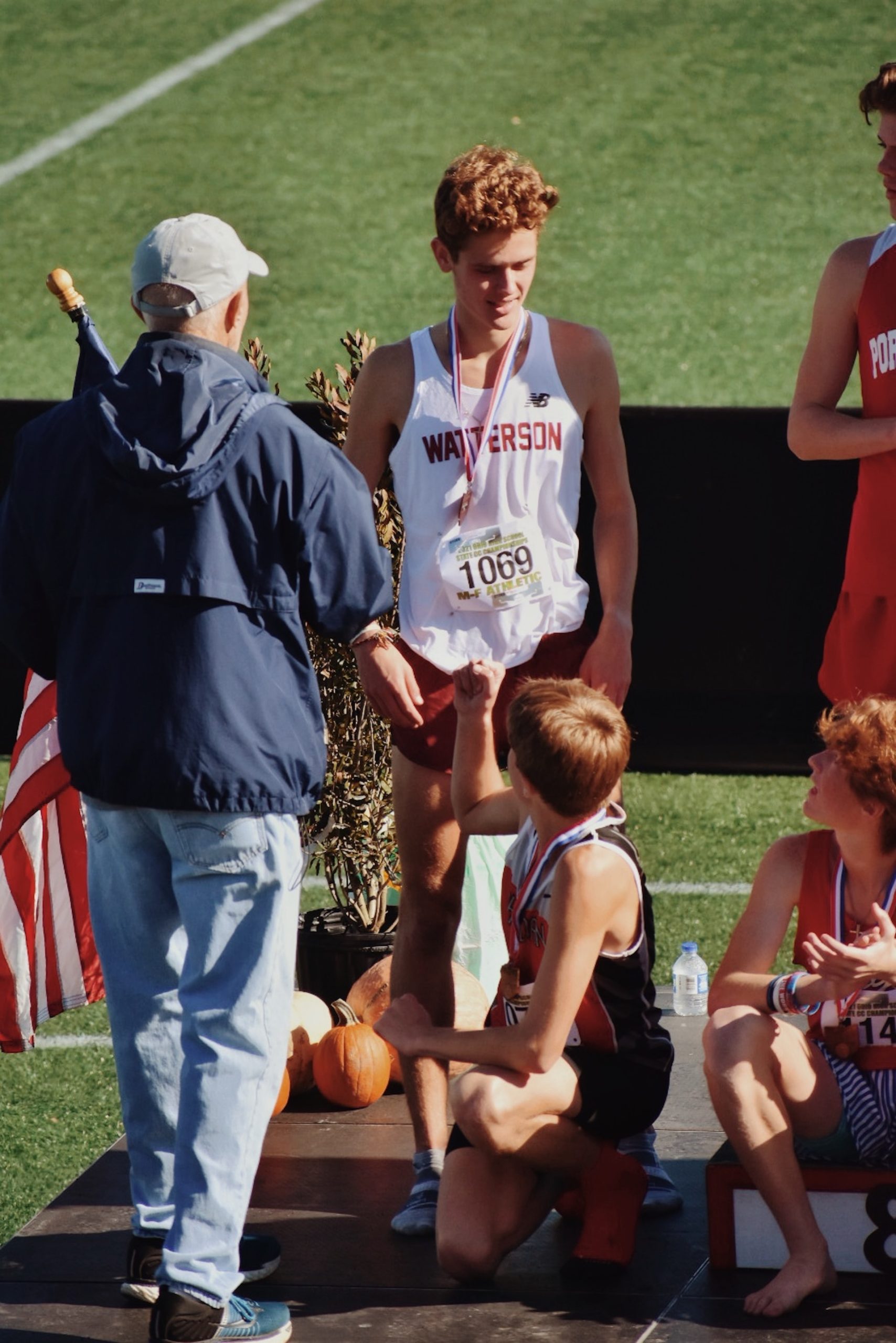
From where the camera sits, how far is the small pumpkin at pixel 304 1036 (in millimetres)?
4742

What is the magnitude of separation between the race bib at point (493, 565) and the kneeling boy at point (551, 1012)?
0.20m

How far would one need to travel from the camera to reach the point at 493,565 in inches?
154

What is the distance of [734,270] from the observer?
52.8 ft

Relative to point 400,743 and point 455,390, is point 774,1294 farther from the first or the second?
point 455,390

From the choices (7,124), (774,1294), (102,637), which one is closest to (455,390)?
(102,637)

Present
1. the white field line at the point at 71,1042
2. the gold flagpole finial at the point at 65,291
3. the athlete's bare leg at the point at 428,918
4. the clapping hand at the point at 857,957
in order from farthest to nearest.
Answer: the white field line at the point at 71,1042, the gold flagpole finial at the point at 65,291, the athlete's bare leg at the point at 428,918, the clapping hand at the point at 857,957

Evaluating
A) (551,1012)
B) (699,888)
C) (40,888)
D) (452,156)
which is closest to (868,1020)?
(551,1012)

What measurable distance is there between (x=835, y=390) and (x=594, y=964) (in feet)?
4.46

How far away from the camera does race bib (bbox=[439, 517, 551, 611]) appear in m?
3.92

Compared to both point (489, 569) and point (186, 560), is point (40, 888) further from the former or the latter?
point (186, 560)

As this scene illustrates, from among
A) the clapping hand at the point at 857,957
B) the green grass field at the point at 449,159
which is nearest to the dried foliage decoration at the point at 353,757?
the clapping hand at the point at 857,957

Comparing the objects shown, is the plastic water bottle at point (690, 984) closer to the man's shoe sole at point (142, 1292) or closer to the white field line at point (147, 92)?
the man's shoe sole at point (142, 1292)

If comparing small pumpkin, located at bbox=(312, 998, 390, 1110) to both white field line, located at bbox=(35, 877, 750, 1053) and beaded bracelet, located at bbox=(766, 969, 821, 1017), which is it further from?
white field line, located at bbox=(35, 877, 750, 1053)

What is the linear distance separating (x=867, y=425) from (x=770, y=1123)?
139cm
